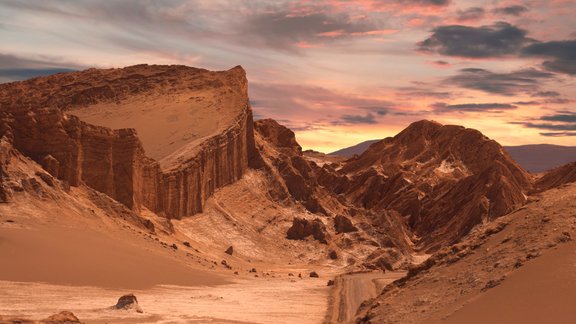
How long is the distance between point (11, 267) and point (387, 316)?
17.8 m

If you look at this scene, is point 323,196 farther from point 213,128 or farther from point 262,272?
point 262,272

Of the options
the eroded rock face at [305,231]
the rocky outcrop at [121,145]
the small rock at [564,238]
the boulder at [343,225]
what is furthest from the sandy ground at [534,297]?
the boulder at [343,225]

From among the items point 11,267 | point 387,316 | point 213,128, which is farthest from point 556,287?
point 213,128

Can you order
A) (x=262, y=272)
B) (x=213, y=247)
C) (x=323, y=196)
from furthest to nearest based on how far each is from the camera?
1. (x=323, y=196)
2. (x=213, y=247)
3. (x=262, y=272)

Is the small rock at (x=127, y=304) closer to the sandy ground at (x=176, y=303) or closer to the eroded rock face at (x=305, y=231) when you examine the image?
the sandy ground at (x=176, y=303)

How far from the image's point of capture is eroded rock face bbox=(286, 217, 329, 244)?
216ft

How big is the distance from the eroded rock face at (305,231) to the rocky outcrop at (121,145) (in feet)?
23.7

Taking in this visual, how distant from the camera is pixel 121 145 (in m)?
51.6

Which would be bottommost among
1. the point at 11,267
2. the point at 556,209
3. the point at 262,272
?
the point at 262,272

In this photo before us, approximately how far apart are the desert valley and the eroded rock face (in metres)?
0.13

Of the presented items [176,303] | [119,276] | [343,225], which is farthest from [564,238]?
A: [343,225]

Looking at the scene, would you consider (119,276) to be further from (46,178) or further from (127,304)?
(127,304)

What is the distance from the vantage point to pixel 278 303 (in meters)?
35.0

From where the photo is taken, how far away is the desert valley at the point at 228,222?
771 inches
